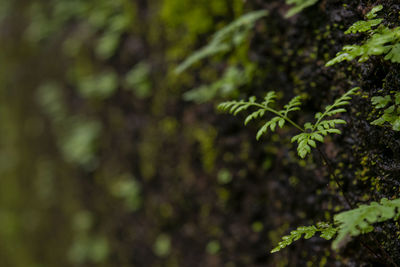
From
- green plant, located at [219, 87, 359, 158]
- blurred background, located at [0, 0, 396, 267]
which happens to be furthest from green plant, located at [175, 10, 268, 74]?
green plant, located at [219, 87, 359, 158]

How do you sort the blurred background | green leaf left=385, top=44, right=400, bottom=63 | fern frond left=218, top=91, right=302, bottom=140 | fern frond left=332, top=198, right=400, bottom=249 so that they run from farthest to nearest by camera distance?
the blurred background, fern frond left=218, top=91, right=302, bottom=140, green leaf left=385, top=44, right=400, bottom=63, fern frond left=332, top=198, right=400, bottom=249

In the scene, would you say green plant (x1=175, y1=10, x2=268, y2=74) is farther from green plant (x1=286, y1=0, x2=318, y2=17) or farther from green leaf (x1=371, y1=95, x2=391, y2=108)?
green leaf (x1=371, y1=95, x2=391, y2=108)

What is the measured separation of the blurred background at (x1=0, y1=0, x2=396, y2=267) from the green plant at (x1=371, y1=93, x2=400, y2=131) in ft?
1.12

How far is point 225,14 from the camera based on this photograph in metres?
2.63

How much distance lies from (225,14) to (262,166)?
1241mm

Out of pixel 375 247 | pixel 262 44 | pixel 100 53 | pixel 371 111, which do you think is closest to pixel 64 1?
pixel 100 53

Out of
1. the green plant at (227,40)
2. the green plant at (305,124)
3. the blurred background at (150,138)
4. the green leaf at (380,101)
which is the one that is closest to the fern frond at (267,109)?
the green plant at (305,124)

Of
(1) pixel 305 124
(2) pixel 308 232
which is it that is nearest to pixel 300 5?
(1) pixel 305 124

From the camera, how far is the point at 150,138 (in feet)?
11.8

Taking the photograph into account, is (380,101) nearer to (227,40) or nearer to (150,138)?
(227,40)

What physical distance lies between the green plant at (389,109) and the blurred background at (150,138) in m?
0.34

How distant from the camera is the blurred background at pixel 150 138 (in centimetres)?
218

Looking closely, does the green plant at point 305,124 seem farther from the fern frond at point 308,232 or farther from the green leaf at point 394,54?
the fern frond at point 308,232

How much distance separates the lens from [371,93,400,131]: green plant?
4.59 ft
